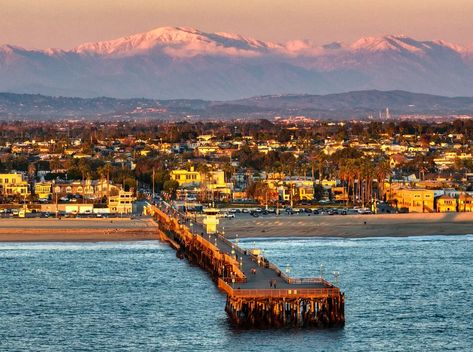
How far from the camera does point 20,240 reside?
94375 millimetres

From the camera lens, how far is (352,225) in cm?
10350

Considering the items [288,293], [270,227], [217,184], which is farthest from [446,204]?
[288,293]

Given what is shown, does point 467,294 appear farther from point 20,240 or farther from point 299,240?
point 20,240

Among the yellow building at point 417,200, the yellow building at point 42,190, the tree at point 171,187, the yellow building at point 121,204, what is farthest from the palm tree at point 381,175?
the yellow building at point 42,190

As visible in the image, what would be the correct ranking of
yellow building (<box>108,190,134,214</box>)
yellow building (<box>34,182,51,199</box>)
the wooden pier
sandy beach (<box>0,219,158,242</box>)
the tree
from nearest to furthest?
the wooden pier, sandy beach (<box>0,219,158,242</box>), yellow building (<box>108,190,134,214</box>), yellow building (<box>34,182,51,199</box>), the tree

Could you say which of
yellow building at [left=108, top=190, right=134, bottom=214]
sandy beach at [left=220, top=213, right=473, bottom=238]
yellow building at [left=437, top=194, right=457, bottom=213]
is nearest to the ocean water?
sandy beach at [left=220, top=213, right=473, bottom=238]

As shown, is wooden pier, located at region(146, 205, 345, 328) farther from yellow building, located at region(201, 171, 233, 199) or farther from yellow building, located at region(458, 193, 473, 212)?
yellow building, located at region(201, 171, 233, 199)

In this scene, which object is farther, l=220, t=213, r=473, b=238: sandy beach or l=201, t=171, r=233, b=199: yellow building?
l=201, t=171, r=233, b=199: yellow building

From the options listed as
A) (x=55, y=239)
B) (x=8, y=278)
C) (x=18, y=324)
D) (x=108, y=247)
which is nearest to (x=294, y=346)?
(x=18, y=324)

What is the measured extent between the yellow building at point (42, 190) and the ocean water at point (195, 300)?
42.0 meters

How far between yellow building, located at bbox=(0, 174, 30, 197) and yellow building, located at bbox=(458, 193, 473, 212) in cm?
3740

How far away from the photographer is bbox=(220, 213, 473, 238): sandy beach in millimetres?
98875

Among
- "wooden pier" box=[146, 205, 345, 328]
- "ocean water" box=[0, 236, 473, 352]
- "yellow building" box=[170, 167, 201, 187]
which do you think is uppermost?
"yellow building" box=[170, 167, 201, 187]

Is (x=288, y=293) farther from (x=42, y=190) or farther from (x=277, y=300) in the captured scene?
(x=42, y=190)
